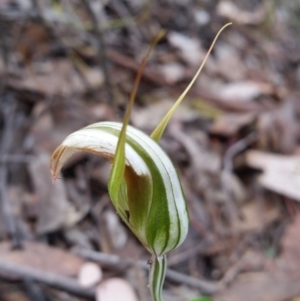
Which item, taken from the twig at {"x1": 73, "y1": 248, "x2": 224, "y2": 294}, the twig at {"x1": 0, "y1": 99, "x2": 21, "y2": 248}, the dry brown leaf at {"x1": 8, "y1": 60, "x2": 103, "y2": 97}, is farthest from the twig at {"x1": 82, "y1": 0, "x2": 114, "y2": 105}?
the twig at {"x1": 73, "y1": 248, "x2": 224, "y2": 294}

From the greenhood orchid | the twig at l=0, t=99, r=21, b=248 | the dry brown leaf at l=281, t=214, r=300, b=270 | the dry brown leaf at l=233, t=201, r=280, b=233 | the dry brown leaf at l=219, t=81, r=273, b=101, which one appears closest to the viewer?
the greenhood orchid

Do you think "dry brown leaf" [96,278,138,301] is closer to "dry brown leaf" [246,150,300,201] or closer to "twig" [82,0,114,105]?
"dry brown leaf" [246,150,300,201]

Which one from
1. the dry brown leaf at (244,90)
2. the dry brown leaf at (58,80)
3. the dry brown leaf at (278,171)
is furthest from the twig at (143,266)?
the dry brown leaf at (244,90)

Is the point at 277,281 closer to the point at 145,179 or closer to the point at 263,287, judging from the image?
the point at 263,287

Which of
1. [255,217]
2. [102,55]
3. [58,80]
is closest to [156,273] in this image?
[255,217]

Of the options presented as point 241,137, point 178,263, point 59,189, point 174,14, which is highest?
point 174,14

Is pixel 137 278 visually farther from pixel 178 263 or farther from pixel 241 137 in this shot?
pixel 241 137

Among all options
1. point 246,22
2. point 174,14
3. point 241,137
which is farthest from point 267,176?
point 246,22

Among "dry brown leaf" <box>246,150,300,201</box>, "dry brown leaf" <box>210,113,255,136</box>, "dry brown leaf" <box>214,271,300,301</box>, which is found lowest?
"dry brown leaf" <box>214,271,300,301</box>
